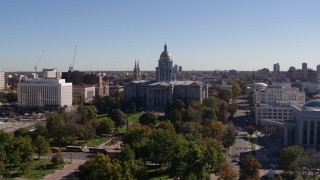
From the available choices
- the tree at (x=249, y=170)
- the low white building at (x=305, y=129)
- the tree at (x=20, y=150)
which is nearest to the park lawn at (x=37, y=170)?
the tree at (x=20, y=150)

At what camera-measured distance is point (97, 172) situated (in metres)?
38.0

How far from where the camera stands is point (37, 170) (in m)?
49.7

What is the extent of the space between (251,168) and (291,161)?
6687 millimetres

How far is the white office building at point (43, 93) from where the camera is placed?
376 ft

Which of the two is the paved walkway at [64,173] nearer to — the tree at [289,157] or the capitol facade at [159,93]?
the tree at [289,157]

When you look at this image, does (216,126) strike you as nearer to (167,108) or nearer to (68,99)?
(167,108)

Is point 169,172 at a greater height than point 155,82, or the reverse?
point 155,82

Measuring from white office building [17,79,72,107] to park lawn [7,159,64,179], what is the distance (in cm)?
6122

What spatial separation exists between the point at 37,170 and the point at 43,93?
227ft

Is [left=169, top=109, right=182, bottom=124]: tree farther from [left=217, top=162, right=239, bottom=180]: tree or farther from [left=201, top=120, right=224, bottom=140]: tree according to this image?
[left=217, top=162, right=239, bottom=180]: tree

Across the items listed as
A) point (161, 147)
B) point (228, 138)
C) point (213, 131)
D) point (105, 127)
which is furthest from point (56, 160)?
point (228, 138)

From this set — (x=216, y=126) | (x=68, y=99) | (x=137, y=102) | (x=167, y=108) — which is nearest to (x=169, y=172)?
(x=216, y=126)

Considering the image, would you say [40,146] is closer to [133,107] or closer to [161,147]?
[161,147]

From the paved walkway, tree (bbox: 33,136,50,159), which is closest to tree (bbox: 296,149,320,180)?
the paved walkway
